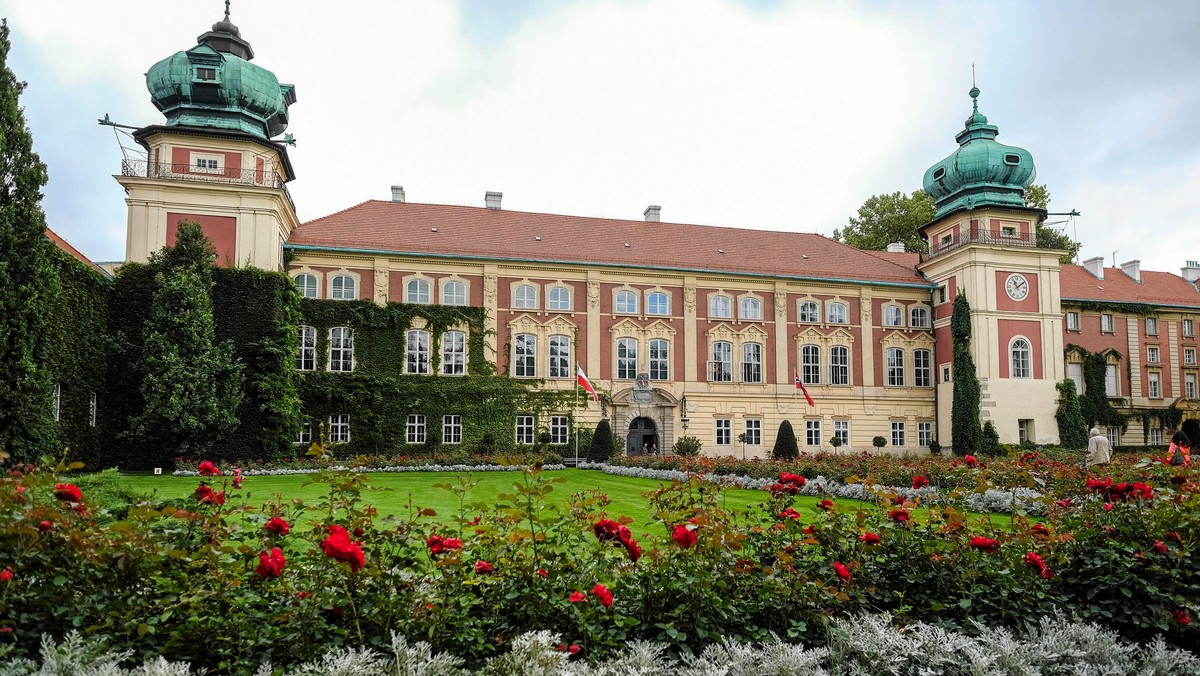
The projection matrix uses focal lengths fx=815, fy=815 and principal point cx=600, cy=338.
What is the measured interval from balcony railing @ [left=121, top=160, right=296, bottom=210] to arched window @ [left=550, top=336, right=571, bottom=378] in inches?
472

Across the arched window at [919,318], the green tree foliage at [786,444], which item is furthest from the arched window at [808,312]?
the green tree foliage at [786,444]

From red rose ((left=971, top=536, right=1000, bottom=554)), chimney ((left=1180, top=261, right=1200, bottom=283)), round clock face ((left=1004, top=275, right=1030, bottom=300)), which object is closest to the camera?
red rose ((left=971, top=536, right=1000, bottom=554))

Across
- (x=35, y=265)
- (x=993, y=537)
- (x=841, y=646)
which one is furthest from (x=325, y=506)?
(x=35, y=265)

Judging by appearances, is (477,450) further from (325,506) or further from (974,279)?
(325,506)

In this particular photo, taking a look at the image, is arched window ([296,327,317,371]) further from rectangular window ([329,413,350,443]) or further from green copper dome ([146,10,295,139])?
green copper dome ([146,10,295,139])

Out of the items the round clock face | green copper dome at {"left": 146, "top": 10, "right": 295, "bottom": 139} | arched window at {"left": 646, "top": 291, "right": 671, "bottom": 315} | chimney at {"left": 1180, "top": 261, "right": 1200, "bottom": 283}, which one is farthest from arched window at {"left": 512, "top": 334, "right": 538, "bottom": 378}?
chimney at {"left": 1180, "top": 261, "right": 1200, "bottom": 283}

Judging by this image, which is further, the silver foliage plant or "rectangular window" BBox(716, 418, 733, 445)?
"rectangular window" BBox(716, 418, 733, 445)

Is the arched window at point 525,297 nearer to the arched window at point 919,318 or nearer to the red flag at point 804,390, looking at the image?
the red flag at point 804,390

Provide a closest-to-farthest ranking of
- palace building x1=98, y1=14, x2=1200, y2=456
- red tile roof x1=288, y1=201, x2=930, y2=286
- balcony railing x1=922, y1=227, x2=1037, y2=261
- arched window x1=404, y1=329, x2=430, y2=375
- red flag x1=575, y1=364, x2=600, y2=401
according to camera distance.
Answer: palace building x1=98, y1=14, x2=1200, y2=456
red flag x1=575, y1=364, x2=600, y2=401
arched window x1=404, y1=329, x2=430, y2=375
red tile roof x1=288, y1=201, x2=930, y2=286
balcony railing x1=922, y1=227, x2=1037, y2=261

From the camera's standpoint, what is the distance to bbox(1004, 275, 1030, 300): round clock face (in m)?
36.7

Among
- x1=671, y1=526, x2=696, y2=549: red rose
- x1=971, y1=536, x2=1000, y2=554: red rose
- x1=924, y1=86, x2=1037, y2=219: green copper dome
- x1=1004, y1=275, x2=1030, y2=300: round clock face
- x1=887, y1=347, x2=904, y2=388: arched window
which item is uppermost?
x1=924, y1=86, x2=1037, y2=219: green copper dome

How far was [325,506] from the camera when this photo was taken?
543 cm

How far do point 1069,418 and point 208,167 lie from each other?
36.8 metres

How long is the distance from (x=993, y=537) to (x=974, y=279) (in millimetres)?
32878
